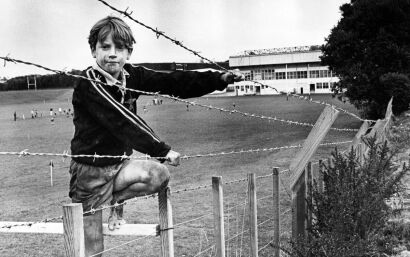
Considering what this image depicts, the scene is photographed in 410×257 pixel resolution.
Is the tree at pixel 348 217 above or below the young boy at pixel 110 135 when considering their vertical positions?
below

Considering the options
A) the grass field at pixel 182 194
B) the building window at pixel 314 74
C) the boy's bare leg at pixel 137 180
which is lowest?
the grass field at pixel 182 194

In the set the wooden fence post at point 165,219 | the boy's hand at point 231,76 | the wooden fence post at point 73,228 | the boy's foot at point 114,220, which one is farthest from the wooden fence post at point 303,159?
the wooden fence post at point 73,228

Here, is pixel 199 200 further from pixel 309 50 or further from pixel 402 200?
pixel 309 50

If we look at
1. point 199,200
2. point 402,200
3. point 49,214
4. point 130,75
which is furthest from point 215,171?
point 130,75

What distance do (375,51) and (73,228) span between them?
23.3 meters

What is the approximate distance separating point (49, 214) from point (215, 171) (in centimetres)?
621

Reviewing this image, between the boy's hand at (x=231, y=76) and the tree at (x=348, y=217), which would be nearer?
the boy's hand at (x=231, y=76)

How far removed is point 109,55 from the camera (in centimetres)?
261

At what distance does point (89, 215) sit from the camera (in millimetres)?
2588

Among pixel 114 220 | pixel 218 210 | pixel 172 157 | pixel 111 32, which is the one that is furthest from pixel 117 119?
pixel 218 210

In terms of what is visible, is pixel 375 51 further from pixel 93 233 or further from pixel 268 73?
pixel 268 73

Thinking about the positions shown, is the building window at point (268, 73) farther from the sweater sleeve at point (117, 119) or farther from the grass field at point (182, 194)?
the sweater sleeve at point (117, 119)

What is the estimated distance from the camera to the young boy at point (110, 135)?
8.35 ft

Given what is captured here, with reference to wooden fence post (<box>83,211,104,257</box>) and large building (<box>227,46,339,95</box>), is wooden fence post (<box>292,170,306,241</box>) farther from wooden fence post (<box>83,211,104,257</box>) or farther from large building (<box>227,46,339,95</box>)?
large building (<box>227,46,339,95</box>)
